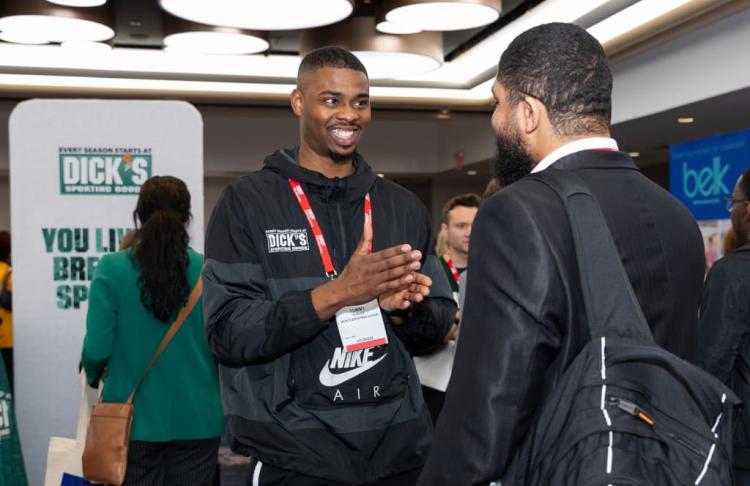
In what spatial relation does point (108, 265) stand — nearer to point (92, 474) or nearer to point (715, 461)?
point (92, 474)

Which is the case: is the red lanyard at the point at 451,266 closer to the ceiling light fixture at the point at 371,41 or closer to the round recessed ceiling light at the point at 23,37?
the ceiling light fixture at the point at 371,41

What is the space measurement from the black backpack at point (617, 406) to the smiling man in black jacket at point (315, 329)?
57 cm

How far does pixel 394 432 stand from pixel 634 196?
871mm

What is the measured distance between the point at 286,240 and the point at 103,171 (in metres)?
2.48

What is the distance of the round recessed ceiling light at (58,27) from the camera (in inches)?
259

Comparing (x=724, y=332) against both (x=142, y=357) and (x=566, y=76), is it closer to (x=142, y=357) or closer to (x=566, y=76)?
(x=566, y=76)

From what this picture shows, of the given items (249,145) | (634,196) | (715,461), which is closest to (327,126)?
(634,196)

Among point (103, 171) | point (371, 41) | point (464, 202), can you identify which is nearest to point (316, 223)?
point (103, 171)

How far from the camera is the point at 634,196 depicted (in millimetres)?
1301

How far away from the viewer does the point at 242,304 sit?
72.2 inches

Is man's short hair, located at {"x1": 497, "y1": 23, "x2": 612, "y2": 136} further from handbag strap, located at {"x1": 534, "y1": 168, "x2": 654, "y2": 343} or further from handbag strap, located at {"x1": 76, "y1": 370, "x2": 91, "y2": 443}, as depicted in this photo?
handbag strap, located at {"x1": 76, "y1": 370, "x2": 91, "y2": 443}

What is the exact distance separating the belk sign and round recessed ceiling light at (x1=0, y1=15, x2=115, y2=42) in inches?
218

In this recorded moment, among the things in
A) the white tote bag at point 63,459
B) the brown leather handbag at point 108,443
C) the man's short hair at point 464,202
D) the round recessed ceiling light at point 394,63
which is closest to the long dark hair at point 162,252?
the brown leather handbag at point 108,443

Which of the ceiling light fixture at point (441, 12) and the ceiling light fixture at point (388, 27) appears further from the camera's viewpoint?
the ceiling light fixture at point (388, 27)
